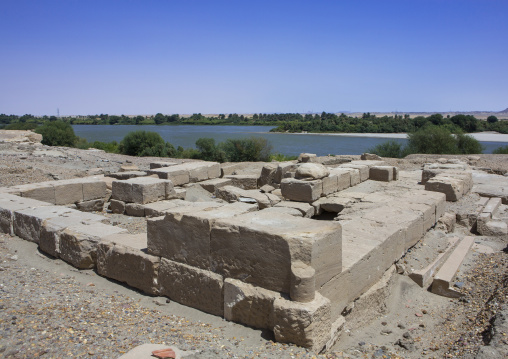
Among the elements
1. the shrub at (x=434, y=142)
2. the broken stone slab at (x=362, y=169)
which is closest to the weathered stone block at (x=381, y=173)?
the broken stone slab at (x=362, y=169)

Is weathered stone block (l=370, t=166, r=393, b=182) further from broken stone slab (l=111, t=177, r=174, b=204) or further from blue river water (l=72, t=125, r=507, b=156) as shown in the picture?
blue river water (l=72, t=125, r=507, b=156)

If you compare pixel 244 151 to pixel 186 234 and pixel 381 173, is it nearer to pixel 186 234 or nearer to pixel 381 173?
pixel 381 173

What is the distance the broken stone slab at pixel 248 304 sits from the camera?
384 centimetres

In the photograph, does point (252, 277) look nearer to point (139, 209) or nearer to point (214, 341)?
point (214, 341)

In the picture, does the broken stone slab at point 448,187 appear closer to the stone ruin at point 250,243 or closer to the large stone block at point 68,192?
the stone ruin at point 250,243

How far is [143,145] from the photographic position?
Answer: 2758 cm

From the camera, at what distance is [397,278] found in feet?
18.9

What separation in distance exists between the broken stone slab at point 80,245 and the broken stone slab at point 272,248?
7.19 feet

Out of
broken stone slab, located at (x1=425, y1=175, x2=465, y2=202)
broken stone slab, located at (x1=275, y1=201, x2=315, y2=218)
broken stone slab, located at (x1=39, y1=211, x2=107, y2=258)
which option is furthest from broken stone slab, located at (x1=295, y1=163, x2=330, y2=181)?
broken stone slab, located at (x1=39, y1=211, x2=107, y2=258)

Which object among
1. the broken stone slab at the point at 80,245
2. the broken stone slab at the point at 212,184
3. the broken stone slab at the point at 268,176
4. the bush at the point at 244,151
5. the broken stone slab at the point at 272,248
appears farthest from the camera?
the bush at the point at 244,151

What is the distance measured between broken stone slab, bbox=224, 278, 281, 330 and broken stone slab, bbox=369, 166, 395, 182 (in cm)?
847

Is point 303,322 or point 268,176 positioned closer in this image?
point 303,322

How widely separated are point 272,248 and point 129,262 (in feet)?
7.22

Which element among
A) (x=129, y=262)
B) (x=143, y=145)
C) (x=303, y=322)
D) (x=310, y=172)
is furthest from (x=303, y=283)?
(x=143, y=145)
